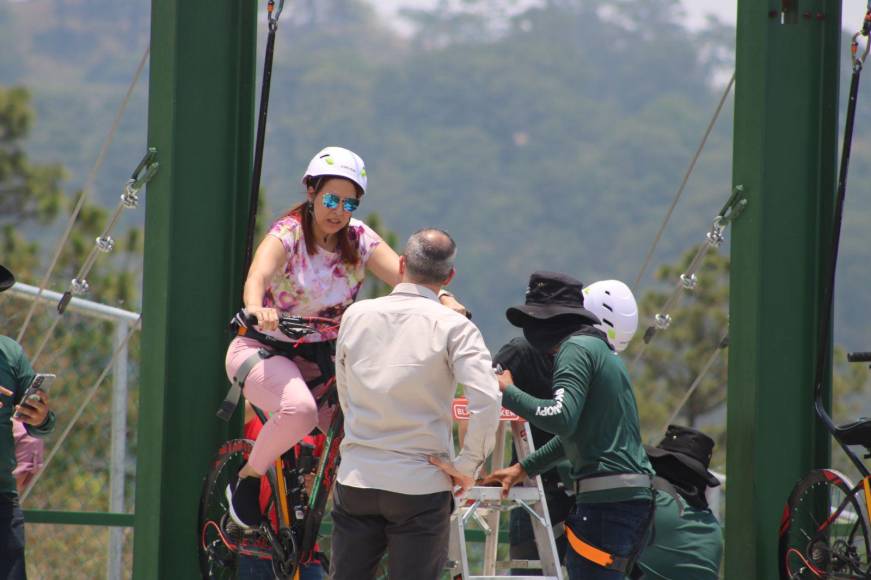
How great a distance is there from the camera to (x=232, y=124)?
21.7ft

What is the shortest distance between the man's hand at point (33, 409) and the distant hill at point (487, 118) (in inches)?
3684

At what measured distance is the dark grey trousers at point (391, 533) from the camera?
4723mm

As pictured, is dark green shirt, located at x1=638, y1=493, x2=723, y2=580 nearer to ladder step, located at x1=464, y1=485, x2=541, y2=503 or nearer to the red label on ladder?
ladder step, located at x1=464, y1=485, x2=541, y2=503

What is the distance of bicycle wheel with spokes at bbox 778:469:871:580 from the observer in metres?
5.84

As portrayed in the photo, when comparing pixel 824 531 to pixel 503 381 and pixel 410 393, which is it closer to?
pixel 503 381

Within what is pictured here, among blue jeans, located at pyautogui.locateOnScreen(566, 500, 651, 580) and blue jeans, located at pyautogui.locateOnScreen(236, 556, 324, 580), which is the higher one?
blue jeans, located at pyautogui.locateOnScreen(566, 500, 651, 580)

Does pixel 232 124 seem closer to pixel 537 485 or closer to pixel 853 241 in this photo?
pixel 537 485

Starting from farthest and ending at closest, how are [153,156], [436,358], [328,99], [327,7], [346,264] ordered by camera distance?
[327,7], [328,99], [153,156], [346,264], [436,358]

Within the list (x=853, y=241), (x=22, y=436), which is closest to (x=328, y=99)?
(x=853, y=241)

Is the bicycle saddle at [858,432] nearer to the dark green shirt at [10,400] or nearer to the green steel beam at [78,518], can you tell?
the dark green shirt at [10,400]

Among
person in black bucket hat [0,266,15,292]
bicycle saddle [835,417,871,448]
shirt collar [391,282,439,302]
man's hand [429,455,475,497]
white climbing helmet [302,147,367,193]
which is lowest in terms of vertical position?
man's hand [429,455,475,497]

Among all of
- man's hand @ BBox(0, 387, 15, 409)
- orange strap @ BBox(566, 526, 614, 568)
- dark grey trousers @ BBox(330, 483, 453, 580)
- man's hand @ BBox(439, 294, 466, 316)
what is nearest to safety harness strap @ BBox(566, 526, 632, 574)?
orange strap @ BBox(566, 526, 614, 568)

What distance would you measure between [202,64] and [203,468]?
1.82 meters

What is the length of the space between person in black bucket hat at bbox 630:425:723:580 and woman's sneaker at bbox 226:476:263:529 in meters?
1.58
